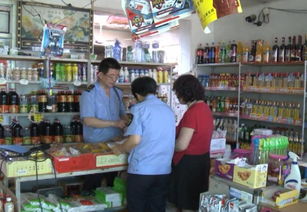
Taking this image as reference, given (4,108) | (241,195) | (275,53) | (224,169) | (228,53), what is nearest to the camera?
(241,195)

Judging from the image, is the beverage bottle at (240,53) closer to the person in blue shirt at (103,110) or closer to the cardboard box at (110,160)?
the person in blue shirt at (103,110)

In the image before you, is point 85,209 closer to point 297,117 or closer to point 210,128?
point 210,128

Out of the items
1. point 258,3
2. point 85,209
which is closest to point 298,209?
point 85,209

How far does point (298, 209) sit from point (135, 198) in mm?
1228

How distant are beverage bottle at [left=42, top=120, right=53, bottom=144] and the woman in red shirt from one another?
7.20ft

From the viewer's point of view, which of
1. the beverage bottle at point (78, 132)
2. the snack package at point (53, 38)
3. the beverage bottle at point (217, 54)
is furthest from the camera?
the beverage bottle at point (217, 54)

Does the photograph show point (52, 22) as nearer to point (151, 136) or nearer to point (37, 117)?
point (37, 117)

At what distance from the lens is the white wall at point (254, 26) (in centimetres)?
582

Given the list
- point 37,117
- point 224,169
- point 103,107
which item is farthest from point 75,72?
point 224,169

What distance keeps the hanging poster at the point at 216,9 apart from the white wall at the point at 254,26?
3490mm

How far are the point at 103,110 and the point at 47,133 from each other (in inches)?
57.5

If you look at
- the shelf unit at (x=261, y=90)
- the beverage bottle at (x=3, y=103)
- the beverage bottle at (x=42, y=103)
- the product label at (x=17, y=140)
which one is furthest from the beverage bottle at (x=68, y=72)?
the shelf unit at (x=261, y=90)

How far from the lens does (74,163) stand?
2791 mm

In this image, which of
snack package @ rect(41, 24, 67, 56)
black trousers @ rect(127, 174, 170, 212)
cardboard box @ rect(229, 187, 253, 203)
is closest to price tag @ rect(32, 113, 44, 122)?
snack package @ rect(41, 24, 67, 56)
